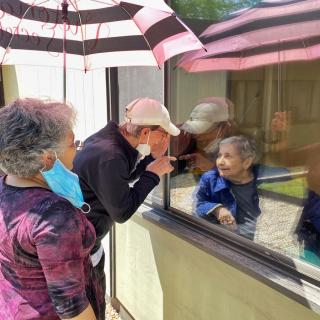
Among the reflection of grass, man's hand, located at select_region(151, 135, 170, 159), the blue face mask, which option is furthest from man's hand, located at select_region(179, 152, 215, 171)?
the blue face mask

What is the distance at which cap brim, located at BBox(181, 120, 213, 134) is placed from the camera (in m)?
2.43

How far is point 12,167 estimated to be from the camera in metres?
1.39

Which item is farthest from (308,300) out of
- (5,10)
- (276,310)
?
(5,10)

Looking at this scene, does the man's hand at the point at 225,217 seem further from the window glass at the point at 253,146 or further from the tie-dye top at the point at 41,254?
the tie-dye top at the point at 41,254

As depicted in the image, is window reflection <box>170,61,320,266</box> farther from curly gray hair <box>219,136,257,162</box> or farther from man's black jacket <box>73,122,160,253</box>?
man's black jacket <box>73,122,160,253</box>

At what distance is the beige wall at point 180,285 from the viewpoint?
1.94 metres

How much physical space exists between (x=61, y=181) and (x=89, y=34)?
4.26 feet

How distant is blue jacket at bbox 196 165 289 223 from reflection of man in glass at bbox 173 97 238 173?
0.09m

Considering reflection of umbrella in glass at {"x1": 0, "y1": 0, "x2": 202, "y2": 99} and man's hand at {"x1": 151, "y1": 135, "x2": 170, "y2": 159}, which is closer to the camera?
reflection of umbrella in glass at {"x1": 0, "y1": 0, "x2": 202, "y2": 99}

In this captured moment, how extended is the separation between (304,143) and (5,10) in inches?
71.2

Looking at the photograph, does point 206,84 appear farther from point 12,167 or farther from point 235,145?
point 12,167

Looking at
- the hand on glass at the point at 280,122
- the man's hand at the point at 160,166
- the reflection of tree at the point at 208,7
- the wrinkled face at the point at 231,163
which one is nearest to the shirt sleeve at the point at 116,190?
the man's hand at the point at 160,166

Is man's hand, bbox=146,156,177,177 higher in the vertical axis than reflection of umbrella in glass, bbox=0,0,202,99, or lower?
lower

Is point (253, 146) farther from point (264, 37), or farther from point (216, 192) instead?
point (264, 37)
